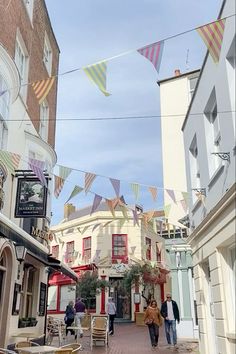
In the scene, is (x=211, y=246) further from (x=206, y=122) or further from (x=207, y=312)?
(x=206, y=122)

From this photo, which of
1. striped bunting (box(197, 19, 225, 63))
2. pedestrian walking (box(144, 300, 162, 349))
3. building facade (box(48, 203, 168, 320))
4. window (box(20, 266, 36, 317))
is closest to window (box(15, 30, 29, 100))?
window (box(20, 266, 36, 317))

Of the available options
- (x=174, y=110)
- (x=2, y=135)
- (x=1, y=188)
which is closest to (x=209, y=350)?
(x=1, y=188)

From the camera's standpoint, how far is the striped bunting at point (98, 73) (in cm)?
Answer: 561

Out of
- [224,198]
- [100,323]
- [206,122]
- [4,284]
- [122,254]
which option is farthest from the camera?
[122,254]

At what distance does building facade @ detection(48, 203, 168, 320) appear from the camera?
98.5 ft

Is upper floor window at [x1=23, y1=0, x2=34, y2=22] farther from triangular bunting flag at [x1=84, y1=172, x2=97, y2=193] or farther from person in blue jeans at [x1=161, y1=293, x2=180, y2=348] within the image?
person in blue jeans at [x1=161, y1=293, x2=180, y2=348]

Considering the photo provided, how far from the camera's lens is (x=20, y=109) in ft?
44.4

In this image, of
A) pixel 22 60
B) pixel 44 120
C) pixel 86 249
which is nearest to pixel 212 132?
pixel 22 60

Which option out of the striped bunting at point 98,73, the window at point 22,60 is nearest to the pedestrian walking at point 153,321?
the window at point 22,60

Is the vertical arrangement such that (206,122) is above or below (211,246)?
above

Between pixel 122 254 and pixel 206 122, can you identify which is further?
pixel 122 254

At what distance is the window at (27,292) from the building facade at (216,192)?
5.65 m

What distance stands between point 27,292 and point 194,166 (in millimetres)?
6930

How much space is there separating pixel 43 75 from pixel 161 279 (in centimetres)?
2153
